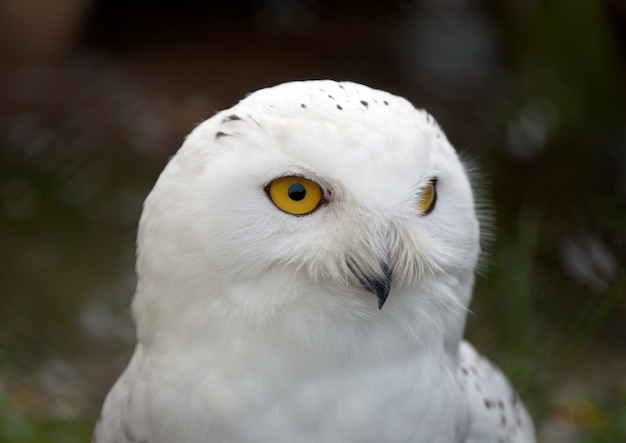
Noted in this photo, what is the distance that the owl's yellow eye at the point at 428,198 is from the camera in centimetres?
169

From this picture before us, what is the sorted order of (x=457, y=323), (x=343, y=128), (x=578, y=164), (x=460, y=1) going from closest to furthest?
(x=343, y=128) < (x=457, y=323) < (x=578, y=164) < (x=460, y=1)

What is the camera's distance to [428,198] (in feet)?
5.61

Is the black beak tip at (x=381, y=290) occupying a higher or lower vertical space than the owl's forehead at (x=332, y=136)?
lower

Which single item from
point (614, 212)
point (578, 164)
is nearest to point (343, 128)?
point (614, 212)

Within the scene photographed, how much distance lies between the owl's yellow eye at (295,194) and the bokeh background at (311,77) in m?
1.37

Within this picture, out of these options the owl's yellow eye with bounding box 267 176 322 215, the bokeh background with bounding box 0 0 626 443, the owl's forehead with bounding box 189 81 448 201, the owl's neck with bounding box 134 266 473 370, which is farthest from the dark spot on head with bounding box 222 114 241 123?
the bokeh background with bounding box 0 0 626 443

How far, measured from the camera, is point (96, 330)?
4.15m

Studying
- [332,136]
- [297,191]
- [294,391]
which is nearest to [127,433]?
[294,391]

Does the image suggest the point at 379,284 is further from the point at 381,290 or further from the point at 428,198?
the point at 428,198

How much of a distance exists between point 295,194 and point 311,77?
4081mm

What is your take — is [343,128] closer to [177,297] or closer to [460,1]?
[177,297]

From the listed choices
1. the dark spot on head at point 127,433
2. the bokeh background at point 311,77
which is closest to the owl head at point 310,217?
the dark spot on head at point 127,433

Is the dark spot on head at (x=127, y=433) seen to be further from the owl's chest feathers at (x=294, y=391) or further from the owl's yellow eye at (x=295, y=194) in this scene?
the owl's yellow eye at (x=295, y=194)

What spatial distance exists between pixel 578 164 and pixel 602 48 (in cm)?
60
